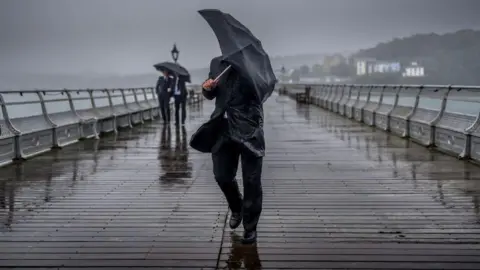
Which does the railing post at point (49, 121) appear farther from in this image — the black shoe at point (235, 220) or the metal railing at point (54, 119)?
the black shoe at point (235, 220)

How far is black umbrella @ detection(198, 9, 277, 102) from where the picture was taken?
5199 mm

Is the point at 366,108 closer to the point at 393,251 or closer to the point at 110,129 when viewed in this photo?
the point at 110,129

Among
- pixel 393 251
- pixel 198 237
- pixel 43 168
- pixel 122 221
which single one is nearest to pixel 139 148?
pixel 43 168

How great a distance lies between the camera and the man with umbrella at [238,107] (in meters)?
5.25

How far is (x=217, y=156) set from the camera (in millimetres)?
5535

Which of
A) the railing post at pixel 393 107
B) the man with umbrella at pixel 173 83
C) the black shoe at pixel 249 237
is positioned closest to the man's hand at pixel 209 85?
the black shoe at pixel 249 237

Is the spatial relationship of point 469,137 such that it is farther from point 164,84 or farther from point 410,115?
point 164,84

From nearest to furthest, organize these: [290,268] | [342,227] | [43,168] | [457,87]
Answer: [290,268], [342,227], [43,168], [457,87]

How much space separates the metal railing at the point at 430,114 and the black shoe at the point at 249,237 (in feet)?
21.1

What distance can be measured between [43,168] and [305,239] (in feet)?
20.8

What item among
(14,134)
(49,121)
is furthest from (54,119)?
(14,134)

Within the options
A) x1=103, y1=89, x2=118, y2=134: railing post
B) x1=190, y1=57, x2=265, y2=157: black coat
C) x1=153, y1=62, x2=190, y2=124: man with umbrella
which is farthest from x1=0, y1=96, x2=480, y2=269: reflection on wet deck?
x1=153, y1=62, x2=190, y2=124: man with umbrella

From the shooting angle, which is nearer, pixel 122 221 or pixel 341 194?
pixel 122 221

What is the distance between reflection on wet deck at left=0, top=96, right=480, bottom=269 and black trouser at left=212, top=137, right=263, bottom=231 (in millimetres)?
271
